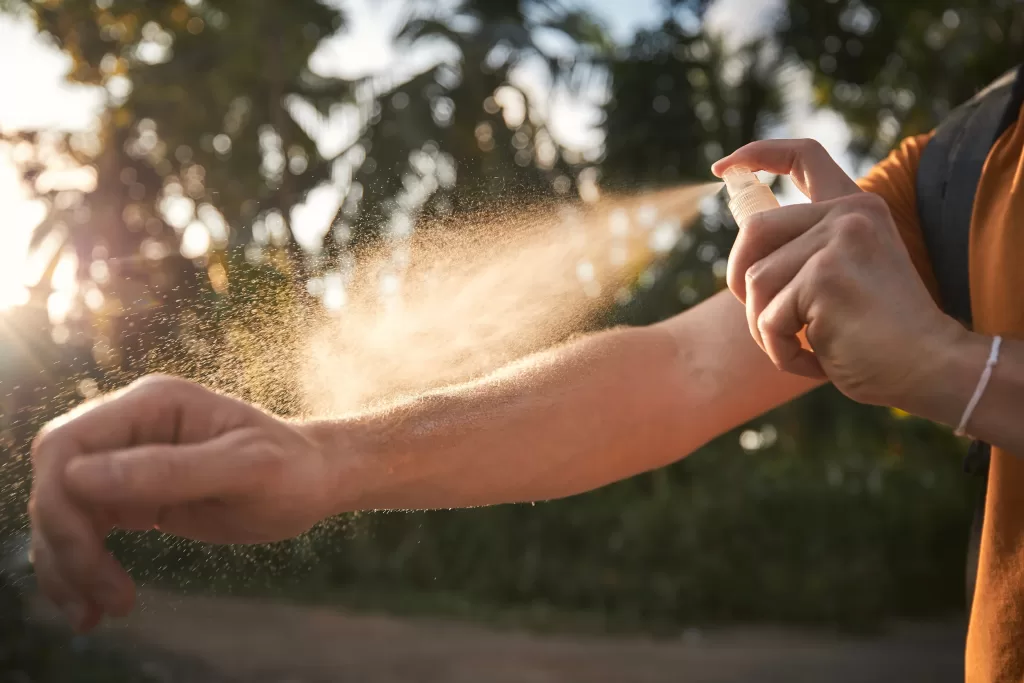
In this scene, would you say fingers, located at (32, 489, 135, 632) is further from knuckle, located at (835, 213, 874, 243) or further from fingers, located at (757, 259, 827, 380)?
knuckle, located at (835, 213, 874, 243)

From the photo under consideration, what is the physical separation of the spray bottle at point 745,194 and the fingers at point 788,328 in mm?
162

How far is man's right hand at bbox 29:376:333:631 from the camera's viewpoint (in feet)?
2.86

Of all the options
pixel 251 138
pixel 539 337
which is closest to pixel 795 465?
pixel 251 138

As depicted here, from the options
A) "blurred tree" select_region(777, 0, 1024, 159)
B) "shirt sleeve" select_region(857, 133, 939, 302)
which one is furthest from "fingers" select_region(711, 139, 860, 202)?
"blurred tree" select_region(777, 0, 1024, 159)

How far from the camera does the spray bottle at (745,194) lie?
1228 millimetres

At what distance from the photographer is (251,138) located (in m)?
12.3

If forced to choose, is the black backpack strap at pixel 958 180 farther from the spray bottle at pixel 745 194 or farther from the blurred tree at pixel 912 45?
the blurred tree at pixel 912 45

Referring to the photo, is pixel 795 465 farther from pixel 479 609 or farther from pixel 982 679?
pixel 982 679

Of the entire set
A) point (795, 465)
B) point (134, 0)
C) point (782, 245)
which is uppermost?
point (134, 0)

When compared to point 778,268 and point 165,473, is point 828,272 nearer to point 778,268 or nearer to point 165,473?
point 778,268

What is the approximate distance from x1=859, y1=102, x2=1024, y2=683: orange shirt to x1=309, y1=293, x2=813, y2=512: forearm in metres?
0.44

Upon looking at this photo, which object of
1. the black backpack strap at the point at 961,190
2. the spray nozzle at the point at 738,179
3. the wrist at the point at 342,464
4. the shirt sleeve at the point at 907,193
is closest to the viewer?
the wrist at the point at 342,464

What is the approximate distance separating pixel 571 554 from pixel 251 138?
26.3ft

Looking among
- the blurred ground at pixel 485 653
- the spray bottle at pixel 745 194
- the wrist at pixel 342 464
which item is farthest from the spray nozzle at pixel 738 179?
the blurred ground at pixel 485 653
